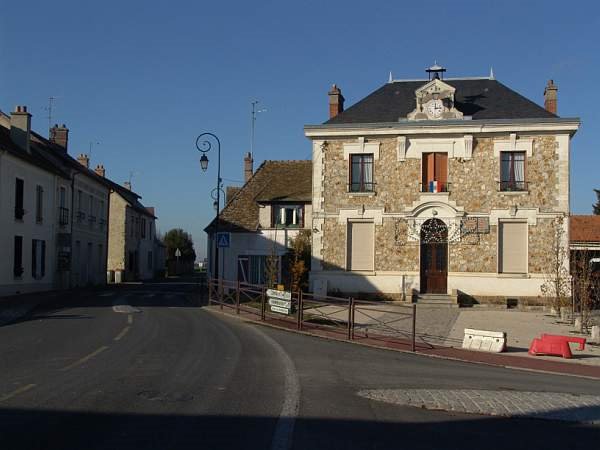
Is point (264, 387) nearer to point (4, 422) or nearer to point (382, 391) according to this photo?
point (382, 391)

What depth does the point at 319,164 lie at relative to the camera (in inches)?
1155

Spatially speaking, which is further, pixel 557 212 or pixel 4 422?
pixel 557 212

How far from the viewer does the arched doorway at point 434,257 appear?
28.4 m

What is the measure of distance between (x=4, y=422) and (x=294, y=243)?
22992mm

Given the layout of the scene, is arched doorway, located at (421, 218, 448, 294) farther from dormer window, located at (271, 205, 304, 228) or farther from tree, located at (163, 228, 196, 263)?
tree, located at (163, 228, 196, 263)

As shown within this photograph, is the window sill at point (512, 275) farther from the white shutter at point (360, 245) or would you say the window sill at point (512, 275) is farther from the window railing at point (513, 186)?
the white shutter at point (360, 245)

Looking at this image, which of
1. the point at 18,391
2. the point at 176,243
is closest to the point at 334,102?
the point at 18,391

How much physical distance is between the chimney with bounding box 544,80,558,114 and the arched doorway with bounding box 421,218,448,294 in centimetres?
724

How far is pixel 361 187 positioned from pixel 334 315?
26.7 feet

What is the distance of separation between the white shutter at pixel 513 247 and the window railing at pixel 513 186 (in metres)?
1.38

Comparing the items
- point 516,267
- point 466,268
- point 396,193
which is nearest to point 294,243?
point 396,193

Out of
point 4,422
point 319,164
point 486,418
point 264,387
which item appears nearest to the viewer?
point 4,422

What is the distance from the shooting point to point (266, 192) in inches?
1326

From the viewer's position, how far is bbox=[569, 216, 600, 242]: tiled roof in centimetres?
3850
